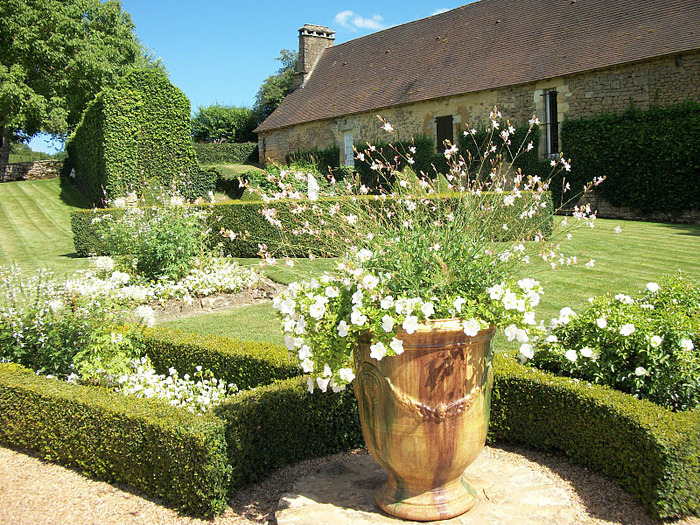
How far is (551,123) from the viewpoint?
55.5 ft

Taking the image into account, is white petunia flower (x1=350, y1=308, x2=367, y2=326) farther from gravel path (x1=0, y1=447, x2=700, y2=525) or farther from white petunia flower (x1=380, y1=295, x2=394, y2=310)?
gravel path (x1=0, y1=447, x2=700, y2=525)

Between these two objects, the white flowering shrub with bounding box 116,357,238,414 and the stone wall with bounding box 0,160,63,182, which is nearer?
the white flowering shrub with bounding box 116,357,238,414

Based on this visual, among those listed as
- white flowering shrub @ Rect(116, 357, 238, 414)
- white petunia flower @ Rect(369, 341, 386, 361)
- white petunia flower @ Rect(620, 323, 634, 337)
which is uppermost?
white petunia flower @ Rect(369, 341, 386, 361)

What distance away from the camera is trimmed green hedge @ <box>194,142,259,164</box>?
2977 cm

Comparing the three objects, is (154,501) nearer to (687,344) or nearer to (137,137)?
(687,344)

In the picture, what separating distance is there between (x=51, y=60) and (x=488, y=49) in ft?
62.5

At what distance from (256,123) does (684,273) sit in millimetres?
29458

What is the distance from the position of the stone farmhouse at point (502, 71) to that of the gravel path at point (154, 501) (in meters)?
12.6

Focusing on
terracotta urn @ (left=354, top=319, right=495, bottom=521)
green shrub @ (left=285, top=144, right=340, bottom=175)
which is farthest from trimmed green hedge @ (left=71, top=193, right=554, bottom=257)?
green shrub @ (left=285, top=144, right=340, bottom=175)

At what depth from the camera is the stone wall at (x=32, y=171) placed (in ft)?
92.6

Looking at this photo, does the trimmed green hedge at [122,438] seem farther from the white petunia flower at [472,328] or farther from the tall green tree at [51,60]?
the tall green tree at [51,60]

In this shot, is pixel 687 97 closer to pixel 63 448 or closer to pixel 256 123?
pixel 63 448

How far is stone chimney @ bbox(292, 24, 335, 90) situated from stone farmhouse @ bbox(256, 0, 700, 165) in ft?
3.88

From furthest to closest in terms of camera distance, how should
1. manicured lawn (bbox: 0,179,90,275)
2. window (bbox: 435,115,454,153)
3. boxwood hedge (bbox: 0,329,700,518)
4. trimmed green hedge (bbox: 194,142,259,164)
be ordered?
1. trimmed green hedge (bbox: 194,142,259,164)
2. window (bbox: 435,115,454,153)
3. manicured lawn (bbox: 0,179,90,275)
4. boxwood hedge (bbox: 0,329,700,518)
